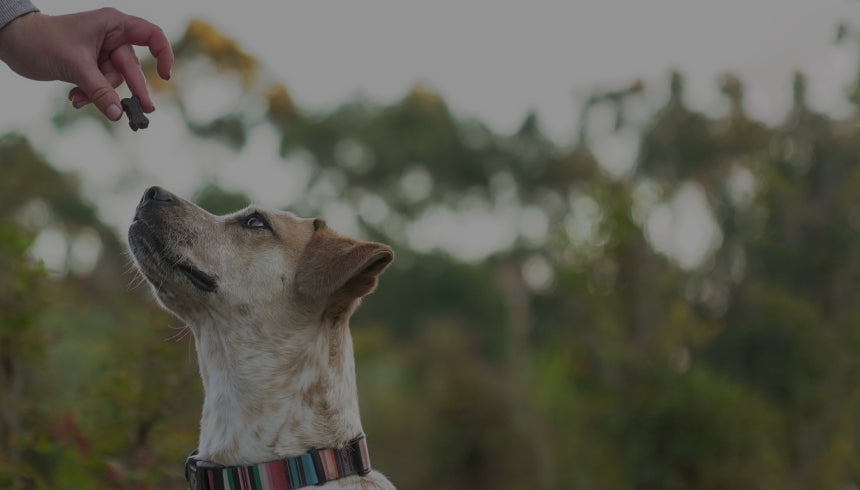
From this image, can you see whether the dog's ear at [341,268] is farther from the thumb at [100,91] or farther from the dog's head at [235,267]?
the thumb at [100,91]

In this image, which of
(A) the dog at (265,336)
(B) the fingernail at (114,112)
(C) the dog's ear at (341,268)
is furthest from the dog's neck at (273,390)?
(B) the fingernail at (114,112)

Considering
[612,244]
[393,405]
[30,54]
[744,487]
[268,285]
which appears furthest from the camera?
[393,405]

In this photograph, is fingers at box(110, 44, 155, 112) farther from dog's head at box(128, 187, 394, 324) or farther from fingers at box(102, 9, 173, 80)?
dog's head at box(128, 187, 394, 324)

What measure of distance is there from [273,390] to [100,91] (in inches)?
57.1

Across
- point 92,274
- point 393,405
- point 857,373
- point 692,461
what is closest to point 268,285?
point 692,461

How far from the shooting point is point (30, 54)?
4141 millimetres

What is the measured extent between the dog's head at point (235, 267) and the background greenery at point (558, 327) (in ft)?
4.30

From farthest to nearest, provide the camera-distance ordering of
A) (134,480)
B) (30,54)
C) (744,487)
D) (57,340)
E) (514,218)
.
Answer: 1. (514,218)
2. (744,487)
3. (57,340)
4. (134,480)
5. (30,54)

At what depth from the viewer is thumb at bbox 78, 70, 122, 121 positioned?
4070 millimetres

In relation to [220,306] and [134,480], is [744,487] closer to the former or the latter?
[134,480]

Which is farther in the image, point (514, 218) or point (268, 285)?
point (514, 218)

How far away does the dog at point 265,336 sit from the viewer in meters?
4.62

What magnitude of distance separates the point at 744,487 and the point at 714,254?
20.1m

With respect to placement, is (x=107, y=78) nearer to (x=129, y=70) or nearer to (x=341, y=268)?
(x=129, y=70)
